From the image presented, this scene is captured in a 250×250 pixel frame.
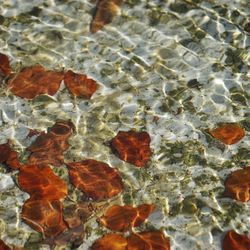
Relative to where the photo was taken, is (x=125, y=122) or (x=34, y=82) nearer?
(x=125, y=122)

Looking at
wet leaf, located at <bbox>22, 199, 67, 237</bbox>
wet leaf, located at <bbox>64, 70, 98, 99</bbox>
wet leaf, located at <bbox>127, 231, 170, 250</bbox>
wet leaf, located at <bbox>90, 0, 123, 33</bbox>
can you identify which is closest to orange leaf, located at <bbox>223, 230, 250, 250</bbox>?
A: wet leaf, located at <bbox>127, 231, 170, 250</bbox>

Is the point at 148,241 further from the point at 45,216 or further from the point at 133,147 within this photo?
the point at 133,147

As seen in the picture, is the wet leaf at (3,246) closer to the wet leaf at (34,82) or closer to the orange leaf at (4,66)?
the wet leaf at (34,82)

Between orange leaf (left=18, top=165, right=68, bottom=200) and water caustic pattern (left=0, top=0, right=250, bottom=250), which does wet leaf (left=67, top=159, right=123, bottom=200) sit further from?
orange leaf (left=18, top=165, right=68, bottom=200)

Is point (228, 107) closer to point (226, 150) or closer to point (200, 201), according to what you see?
point (226, 150)

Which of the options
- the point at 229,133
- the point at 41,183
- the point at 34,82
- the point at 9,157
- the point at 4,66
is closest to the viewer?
the point at 41,183

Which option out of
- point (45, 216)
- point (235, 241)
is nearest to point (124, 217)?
point (45, 216)
